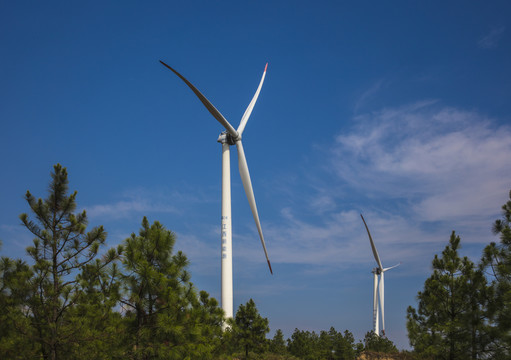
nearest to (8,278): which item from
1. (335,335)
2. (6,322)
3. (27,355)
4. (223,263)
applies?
(6,322)

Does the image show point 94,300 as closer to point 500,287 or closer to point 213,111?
point 500,287

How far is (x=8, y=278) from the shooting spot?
1633cm

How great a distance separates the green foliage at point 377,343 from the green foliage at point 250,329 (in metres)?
35.0

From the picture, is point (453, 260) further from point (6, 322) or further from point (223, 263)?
point (6, 322)

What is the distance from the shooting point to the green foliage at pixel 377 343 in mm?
69812

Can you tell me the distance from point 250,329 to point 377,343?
126 feet

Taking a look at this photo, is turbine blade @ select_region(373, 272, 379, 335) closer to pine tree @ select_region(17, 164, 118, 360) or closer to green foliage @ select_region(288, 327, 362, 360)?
green foliage @ select_region(288, 327, 362, 360)

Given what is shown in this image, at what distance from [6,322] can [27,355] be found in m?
1.46

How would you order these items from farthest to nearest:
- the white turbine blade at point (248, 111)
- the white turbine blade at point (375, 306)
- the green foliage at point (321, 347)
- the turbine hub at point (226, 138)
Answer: the white turbine blade at point (375, 306), the green foliage at point (321, 347), the white turbine blade at point (248, 111), the turbine hub at point (226, 138)

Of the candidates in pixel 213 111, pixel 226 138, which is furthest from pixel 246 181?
pixel 213 111

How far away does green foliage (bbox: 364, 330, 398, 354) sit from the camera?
6981 cm

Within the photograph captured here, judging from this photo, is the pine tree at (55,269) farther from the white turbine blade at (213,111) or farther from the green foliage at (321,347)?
the green foliage at (321,347)

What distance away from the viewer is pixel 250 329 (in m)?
40.6

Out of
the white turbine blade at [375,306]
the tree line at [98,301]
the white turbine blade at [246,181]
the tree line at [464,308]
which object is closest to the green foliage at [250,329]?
the white turbine blade at [246,181]
